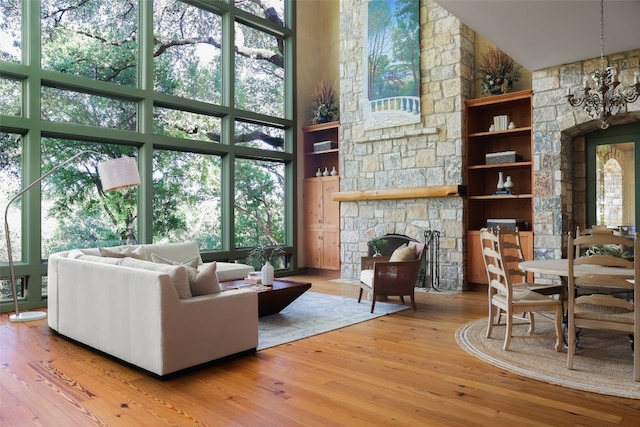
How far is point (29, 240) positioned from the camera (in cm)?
562

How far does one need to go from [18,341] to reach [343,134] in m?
5.67

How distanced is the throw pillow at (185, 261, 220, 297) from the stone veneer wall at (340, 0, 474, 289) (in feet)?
14.3

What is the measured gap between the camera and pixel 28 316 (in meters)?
5.09

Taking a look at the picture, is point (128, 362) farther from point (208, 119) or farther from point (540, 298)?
point (208, 119)

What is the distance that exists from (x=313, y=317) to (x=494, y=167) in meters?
3.67

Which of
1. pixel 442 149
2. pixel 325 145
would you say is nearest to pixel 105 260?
pixel 442 149

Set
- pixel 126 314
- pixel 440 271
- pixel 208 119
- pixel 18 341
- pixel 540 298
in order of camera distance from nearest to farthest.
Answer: pixel 126 314 → pixel 540 298 → pixel 18 341 → pixel 440 271 → pixel 208 119

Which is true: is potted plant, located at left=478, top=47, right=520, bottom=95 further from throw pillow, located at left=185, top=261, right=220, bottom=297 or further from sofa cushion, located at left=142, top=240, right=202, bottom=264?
throw pillow, located at left=185, top=261, right=220, bottom=297

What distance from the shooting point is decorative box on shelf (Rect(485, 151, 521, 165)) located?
6570mm

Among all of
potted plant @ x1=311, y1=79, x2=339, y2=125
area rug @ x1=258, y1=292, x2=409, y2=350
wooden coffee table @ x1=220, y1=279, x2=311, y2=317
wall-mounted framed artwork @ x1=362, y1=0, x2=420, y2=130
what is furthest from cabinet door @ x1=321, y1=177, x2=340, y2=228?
wooden coffee table @ x1=220, y1=279, x2=311, y2=317

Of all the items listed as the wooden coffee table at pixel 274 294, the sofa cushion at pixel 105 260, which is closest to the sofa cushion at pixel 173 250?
the wooden coffee table at pixel 274 294

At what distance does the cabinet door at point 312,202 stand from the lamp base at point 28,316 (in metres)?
4.76

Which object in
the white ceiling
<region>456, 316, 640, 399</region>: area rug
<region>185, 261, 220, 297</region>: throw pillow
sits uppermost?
the white ceiling

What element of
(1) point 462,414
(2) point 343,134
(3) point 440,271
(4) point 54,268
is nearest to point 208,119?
(2) point 343,134
